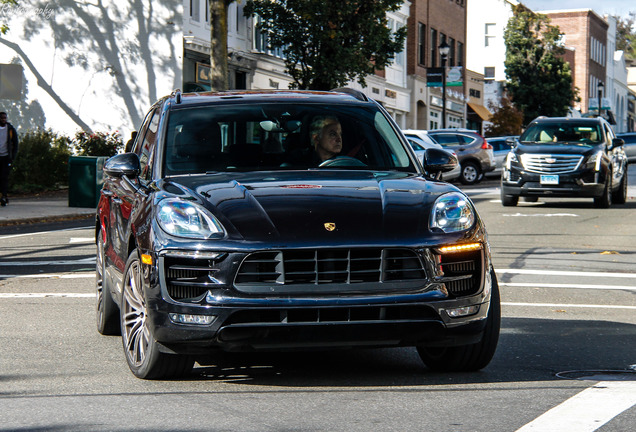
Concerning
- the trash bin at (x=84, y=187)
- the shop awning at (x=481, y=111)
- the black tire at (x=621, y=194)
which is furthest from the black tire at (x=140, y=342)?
the shop awning at (x=481, y=111)

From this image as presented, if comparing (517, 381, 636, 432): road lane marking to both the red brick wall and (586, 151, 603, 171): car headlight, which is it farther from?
the red brick wall

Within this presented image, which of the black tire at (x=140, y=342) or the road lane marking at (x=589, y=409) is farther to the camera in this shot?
the black tire at (x=140, y=342)

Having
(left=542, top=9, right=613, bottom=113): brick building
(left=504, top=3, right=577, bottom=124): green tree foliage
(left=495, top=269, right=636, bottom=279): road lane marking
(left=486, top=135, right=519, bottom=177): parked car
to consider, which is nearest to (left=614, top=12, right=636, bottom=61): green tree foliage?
(left=542, top=9, right=613, bottom=113): brick building

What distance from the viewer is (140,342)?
6328 millimetres

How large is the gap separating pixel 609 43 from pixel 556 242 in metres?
97.1

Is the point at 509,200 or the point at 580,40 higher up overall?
the point at 580,40

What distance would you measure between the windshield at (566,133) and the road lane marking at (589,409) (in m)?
17.7

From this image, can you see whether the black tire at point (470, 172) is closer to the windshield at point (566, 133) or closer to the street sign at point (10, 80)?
the windshield at point (566, 133)

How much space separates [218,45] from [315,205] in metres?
22.9

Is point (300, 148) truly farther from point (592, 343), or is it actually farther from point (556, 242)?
point (556, 242)

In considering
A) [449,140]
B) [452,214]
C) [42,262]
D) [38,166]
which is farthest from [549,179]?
[452,214]

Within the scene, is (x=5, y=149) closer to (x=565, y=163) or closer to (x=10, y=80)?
(x=10, y=80)

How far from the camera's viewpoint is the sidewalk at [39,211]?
20.7m

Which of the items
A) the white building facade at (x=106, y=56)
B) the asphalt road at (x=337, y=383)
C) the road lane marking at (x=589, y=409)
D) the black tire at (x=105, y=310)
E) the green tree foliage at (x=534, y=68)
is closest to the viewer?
the road lane marking at (x=589, y=409)
